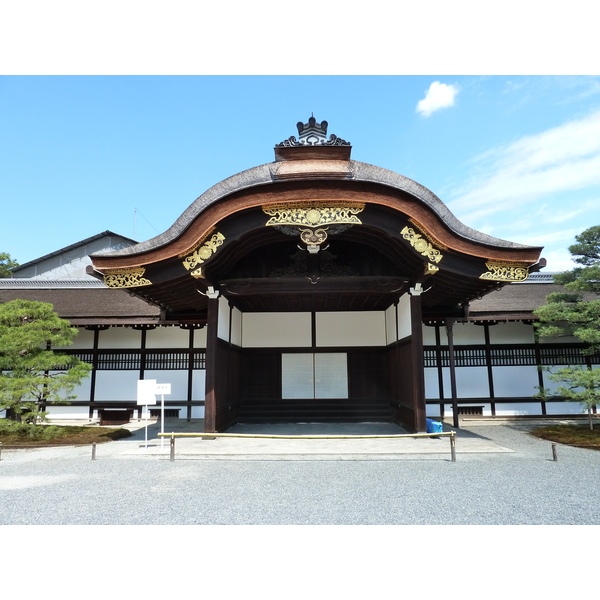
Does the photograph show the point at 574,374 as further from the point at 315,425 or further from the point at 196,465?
the point at 196,465

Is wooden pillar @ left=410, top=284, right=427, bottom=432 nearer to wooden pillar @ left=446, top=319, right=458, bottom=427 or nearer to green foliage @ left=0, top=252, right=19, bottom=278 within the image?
wooden pillar @ left=446, top=319, right=458, bottom=427

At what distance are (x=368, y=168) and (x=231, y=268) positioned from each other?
13.2 ft

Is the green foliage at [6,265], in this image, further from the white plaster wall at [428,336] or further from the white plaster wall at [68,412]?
the white plaster wall at [428,336]

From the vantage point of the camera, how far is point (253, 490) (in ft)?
20.6

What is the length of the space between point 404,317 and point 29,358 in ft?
29.8

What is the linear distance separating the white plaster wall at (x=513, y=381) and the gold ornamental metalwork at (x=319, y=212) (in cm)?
845

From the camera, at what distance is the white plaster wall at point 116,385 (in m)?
14.8

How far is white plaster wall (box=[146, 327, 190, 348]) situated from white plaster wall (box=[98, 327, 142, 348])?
1.32 ft

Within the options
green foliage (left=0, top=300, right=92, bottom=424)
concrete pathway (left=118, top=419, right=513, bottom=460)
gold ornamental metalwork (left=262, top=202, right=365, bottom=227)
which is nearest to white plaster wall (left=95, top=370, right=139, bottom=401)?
green foliage (left=0, top=300, right=92, bottom=424)

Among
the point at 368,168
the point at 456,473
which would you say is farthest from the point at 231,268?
the point at 456,473

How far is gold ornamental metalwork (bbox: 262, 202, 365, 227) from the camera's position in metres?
8.95

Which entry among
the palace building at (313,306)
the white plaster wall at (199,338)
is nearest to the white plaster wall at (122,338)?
the palace building at (313,306)

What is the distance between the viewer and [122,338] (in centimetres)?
1505

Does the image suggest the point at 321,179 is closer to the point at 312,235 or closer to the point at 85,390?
the point at 312,235
